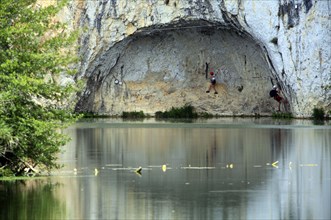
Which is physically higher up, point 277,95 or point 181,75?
point 181,75

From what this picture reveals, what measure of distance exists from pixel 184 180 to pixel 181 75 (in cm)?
3408

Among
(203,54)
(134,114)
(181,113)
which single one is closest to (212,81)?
(203,54)

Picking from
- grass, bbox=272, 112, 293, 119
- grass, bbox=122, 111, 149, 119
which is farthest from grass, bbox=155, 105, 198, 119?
grass, bbox=272, 112, 293, 119

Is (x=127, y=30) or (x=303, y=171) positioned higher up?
(x=127, y=30)

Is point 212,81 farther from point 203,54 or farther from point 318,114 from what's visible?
point 318,114

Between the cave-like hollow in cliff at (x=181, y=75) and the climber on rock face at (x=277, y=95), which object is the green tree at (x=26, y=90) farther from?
the climber on rock face at (x=277, y=95)

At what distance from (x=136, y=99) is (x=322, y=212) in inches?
1542

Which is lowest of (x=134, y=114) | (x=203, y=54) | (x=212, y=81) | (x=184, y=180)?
(x=184, y=180)

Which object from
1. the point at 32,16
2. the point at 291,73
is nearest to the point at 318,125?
the point at 291,73

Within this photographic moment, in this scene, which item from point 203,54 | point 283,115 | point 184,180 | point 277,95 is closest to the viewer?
point 184,180

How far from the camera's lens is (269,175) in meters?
25.1

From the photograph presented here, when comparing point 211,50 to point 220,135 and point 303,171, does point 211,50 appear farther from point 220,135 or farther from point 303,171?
point 303,171

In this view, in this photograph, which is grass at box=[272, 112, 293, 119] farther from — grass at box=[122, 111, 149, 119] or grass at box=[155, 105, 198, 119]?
grass at box=[122, 111, 149, 119]

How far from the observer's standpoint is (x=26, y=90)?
23516mm
